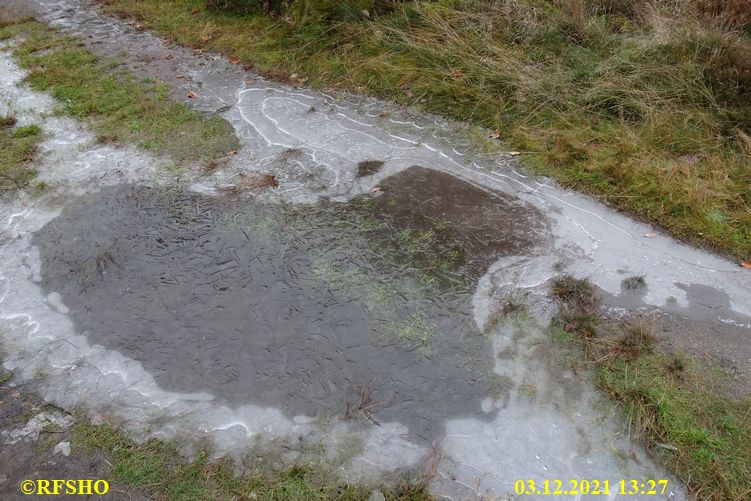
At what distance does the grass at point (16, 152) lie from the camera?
445 centimetres

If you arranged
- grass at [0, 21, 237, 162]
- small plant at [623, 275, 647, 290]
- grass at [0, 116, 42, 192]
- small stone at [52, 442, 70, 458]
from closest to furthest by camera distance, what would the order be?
small stone at [52, 442, 70, 458] < small plant at [623, 275, 647, 290] < grass at [0, 116, 42, 192] < grass at [0, 21, 237, 162]

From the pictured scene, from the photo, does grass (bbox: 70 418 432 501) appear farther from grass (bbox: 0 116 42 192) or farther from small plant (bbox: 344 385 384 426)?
grass (bbox: 0 116 42 192)

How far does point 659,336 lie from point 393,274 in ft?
5.45

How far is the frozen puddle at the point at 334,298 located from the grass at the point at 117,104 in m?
0.25

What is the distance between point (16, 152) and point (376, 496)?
440 cm

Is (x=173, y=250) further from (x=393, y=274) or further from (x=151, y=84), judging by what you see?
(x=151, y=84)

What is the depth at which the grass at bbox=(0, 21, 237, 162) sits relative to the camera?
494 cm

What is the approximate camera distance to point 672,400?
2840mm

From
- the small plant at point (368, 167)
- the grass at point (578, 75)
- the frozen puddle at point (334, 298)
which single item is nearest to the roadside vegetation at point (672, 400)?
the frozen puddle at point (334, 298)

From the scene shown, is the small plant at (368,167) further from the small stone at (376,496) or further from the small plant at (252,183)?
the small stone at (376,496)

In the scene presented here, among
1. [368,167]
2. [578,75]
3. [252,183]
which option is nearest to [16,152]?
[252,183]

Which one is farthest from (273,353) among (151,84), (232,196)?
(151,84)

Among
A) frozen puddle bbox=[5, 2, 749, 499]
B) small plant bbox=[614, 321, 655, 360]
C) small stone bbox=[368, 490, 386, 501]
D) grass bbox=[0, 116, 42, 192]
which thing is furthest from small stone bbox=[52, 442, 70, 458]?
small plant bbox=[614, 321, 655, 360]

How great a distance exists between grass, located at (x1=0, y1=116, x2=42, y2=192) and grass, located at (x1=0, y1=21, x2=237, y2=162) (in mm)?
94
